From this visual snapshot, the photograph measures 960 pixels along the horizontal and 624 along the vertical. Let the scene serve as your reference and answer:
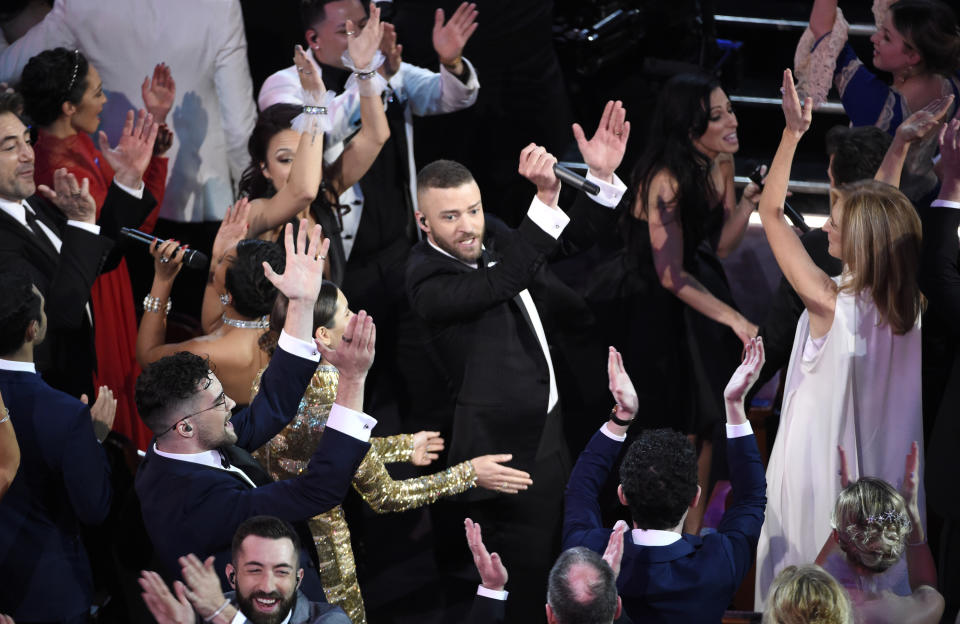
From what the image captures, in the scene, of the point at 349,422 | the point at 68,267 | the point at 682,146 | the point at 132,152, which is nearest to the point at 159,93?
the point at 132,152

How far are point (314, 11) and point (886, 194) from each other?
241 cm

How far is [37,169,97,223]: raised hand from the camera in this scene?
3.50 metres

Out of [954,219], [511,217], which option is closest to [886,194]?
[954,219]

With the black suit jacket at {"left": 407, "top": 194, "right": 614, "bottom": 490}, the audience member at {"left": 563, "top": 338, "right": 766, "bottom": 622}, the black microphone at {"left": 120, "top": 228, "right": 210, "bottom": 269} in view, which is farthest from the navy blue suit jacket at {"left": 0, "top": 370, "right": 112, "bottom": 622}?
the audience member at {"left": 563, "top": 338, "right": 766, "bottom": 622}

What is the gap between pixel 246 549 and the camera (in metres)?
2.34

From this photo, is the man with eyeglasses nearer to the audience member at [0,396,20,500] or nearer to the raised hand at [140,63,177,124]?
the audience member at [0,396,20,500]

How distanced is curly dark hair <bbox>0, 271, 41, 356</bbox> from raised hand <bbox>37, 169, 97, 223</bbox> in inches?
26.9

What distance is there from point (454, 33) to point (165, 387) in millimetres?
2257

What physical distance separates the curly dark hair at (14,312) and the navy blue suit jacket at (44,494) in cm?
8

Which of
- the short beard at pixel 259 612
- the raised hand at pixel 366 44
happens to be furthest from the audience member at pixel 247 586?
the raised hand at pixel 366 44

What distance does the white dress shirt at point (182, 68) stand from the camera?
4520 millimetres

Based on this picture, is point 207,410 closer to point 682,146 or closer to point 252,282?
point 252,282

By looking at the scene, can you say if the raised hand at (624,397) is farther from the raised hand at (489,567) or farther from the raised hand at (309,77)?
the raised hand at (309,77)

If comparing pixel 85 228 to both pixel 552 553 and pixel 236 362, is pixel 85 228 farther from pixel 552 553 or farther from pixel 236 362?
pixel 552 553
